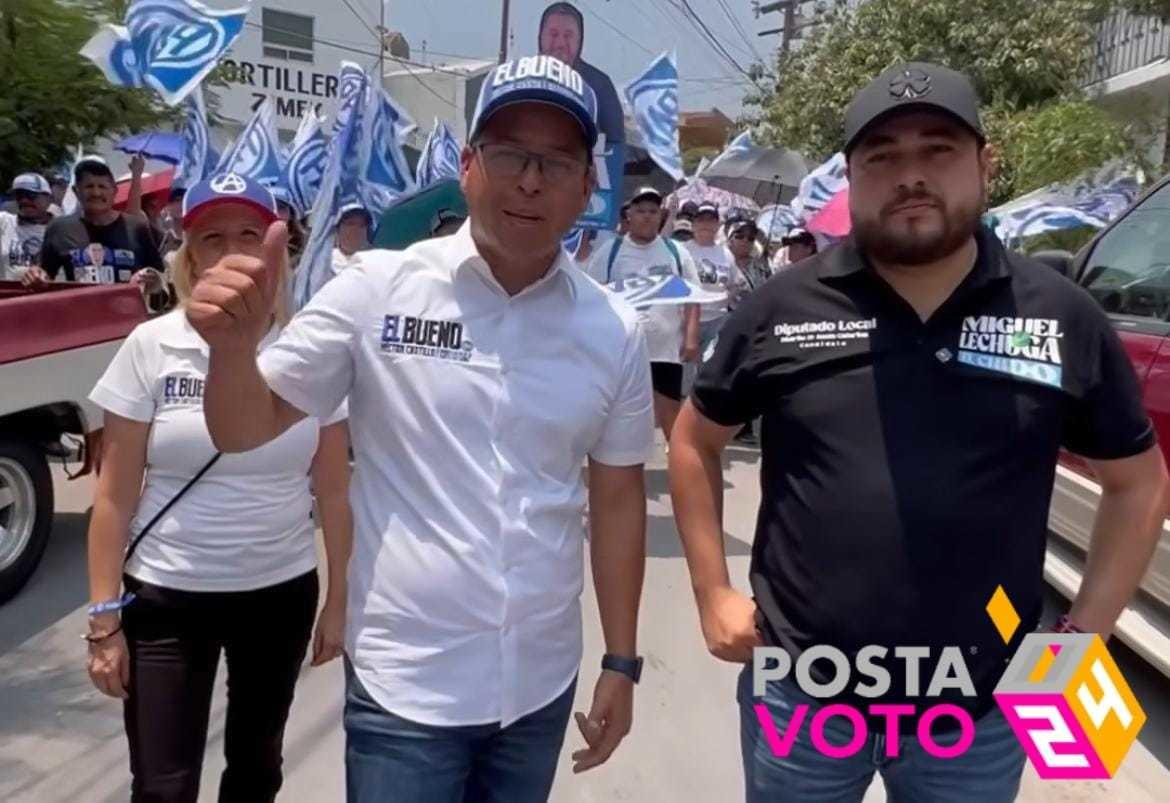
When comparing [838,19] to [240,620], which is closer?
[240,620]

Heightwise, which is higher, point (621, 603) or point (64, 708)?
point (621, 603)

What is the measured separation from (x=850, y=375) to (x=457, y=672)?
83 centimetres

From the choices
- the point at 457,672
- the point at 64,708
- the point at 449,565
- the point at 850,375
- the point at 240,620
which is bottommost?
the point at 64,708

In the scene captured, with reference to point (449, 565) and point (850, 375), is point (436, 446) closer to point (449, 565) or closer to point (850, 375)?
point (449, 565)

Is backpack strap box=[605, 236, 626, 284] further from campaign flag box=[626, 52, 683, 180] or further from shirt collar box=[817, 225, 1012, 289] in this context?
shirt collar box=[817, 225, 1012, 289]

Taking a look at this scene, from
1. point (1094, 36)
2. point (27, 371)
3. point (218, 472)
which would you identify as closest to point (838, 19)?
point (1094, 36)

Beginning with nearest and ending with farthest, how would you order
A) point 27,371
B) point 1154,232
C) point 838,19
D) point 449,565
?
point 449,565 → point 1154,232 → point 27,371 → point 838,19

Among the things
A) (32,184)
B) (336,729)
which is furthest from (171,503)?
(32,184)

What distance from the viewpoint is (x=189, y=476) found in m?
2.58

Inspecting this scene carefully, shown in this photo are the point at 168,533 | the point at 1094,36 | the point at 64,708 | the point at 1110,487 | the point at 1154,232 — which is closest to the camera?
the point at 1110,487

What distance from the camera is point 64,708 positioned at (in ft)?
13.6

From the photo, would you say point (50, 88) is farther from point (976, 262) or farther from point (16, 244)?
point (976, 262)

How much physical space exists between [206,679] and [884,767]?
4.73 feet

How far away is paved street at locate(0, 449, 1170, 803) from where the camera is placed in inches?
142
